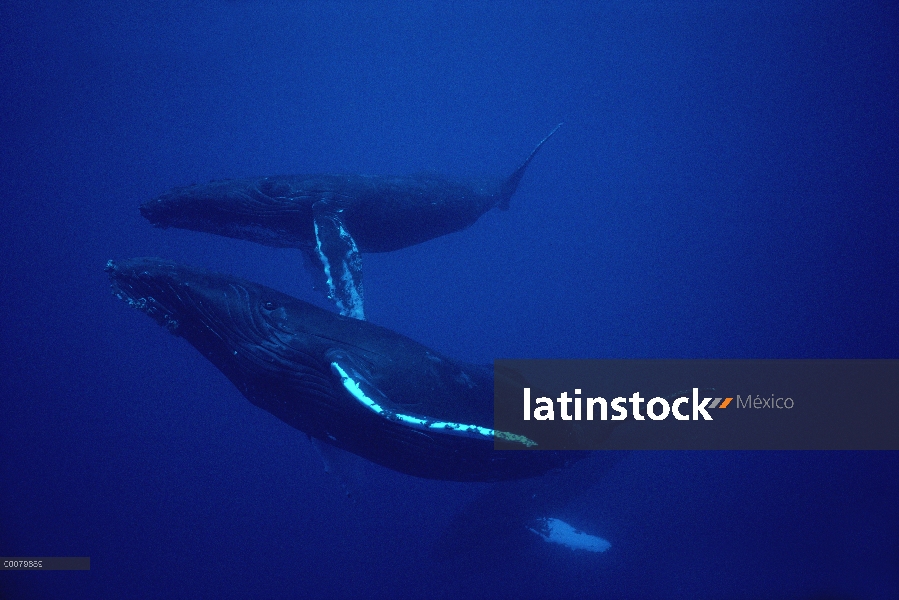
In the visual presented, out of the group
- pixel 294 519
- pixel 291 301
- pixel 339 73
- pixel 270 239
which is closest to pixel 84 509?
pixel 294 519

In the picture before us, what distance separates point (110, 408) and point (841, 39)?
43259 millimetres

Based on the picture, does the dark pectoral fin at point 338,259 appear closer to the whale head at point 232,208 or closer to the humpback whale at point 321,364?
the whale head at point 232,208

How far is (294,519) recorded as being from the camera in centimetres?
1490

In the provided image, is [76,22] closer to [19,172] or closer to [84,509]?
[19,172]

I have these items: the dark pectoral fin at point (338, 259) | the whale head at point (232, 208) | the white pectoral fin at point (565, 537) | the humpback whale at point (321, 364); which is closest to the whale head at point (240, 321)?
the humpback whale at point (321, 364)

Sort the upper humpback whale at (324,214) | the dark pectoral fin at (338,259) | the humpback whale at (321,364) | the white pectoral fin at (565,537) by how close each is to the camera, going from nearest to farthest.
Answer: the humpback whale at (321,364) → the dark pectoral fin at (338,259) → the upper humpback whale at (324,214) → the white pectoral fin at (565,537)

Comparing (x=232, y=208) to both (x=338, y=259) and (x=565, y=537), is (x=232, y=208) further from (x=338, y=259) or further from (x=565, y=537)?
(x=565, y=537)

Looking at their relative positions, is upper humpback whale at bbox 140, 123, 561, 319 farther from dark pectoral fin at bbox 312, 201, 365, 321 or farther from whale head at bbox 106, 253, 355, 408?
whale head at bbox 106, 253, 355, 408

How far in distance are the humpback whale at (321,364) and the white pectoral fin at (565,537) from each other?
323 inches

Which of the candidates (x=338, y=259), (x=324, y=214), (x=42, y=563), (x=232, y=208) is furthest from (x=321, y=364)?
(x=42, y=563)

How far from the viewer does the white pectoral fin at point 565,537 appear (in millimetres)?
11406

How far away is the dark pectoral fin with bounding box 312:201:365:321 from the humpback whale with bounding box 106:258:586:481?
2424mm

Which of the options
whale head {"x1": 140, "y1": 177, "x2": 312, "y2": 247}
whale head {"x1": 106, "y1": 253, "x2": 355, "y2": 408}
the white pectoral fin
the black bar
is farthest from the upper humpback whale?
the black bar

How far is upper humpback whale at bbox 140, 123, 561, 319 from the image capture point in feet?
24.0
